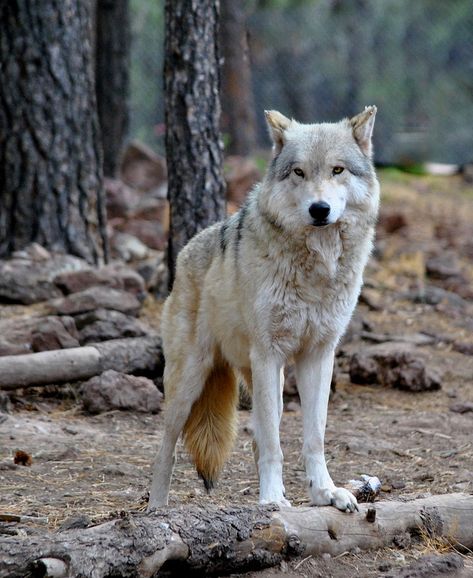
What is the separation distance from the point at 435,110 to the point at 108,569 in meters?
16.9

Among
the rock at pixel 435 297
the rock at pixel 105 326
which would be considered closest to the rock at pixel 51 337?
the rock at pixel 105 326

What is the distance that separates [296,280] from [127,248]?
5528 millimetres

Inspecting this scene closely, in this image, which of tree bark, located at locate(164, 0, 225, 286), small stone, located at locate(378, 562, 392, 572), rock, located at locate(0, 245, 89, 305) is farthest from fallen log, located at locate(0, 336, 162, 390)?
small stone, located at locate(378, 562, 392, 572)

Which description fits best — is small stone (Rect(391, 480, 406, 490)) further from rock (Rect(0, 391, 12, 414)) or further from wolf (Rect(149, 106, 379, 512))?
rock (Rect(0, 391, 12, 414))

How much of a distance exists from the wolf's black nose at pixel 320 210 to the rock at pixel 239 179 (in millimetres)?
7032

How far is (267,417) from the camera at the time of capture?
4301 millimetres

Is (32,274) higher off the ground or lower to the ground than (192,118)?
lower

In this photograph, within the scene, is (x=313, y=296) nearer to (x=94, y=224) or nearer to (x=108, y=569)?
(x=108, y=569)

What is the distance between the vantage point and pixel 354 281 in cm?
443

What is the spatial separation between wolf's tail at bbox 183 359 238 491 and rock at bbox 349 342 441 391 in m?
2.22

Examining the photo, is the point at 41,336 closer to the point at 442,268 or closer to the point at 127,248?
the point at 127,248

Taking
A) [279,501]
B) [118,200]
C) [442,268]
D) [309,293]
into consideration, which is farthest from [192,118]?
[442,268]

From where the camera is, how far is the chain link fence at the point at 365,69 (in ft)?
56.8

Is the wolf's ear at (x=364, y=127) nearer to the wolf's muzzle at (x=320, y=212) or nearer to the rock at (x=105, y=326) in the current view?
the wolf's muzzle at (x=320, y=212)
